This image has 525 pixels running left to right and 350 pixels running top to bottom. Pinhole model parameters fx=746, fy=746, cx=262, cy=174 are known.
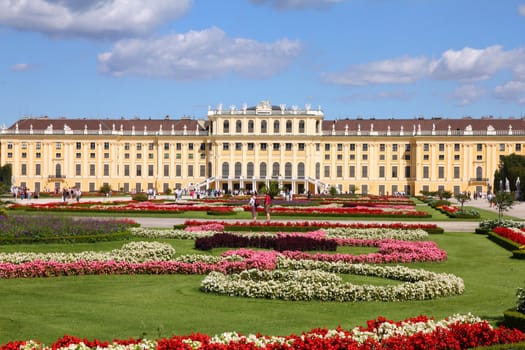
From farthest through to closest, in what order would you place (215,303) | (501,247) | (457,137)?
1. (457,137)
2. (501,247)
3. (215,303)

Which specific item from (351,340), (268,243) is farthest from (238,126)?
(351,340)

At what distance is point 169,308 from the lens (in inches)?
416

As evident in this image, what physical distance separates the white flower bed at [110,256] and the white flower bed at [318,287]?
279cm

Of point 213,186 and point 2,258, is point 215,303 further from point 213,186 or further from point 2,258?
point 213,186

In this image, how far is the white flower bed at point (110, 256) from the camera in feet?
48.9

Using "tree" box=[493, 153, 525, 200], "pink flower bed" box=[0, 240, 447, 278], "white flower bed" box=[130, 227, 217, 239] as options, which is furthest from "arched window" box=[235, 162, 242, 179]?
"pink flower bed" box=[0, 240, 447, 278]

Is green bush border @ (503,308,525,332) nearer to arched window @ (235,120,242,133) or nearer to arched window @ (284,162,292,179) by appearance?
arched window @ (284,162,292,179)

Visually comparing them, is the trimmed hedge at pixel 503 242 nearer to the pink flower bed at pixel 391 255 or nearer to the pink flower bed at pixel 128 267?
the pink flower bed at pixel 391 255

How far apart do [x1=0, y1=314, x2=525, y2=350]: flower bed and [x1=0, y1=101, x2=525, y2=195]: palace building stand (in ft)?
249

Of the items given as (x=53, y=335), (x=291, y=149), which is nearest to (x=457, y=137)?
(x=291, y=149)

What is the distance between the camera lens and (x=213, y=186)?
275ft

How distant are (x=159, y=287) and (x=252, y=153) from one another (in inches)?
2867

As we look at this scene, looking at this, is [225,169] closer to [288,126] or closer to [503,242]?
[288,126]

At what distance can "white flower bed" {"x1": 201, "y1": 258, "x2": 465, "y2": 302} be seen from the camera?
37.4ft
